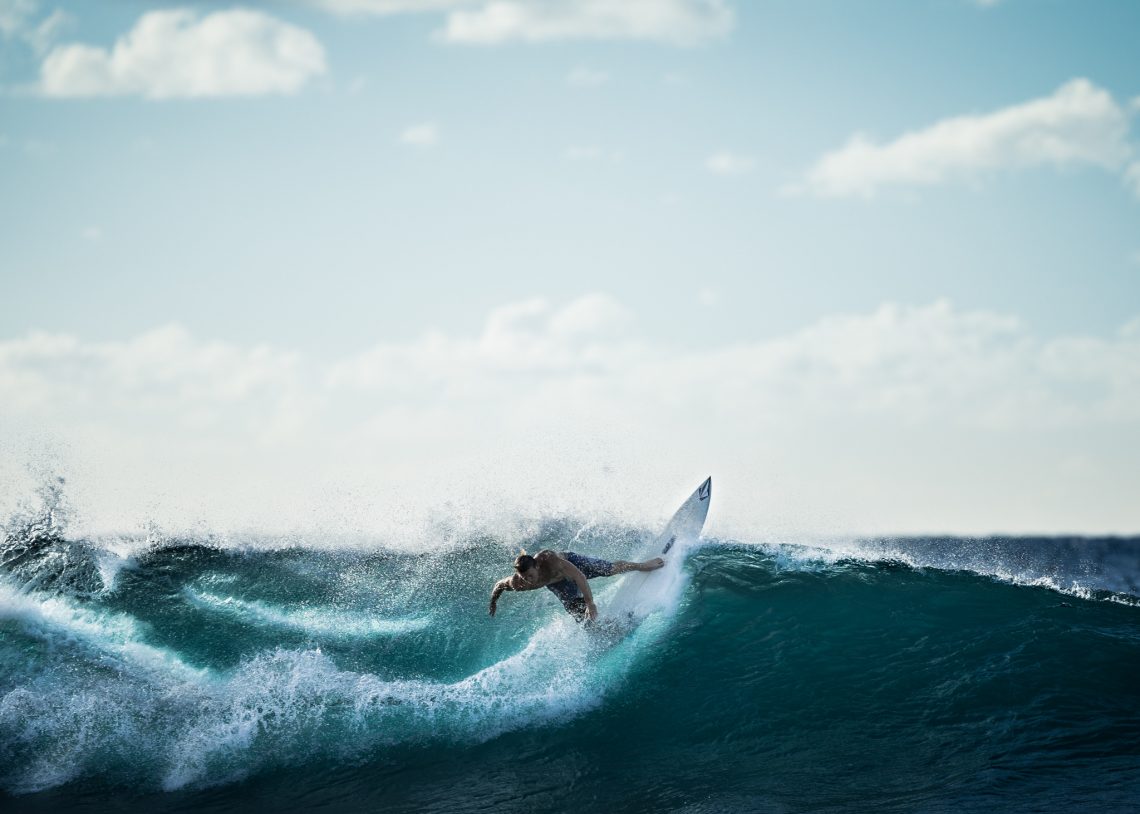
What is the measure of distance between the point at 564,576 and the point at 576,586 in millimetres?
248

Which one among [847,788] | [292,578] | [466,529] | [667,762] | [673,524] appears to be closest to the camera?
[847,788]

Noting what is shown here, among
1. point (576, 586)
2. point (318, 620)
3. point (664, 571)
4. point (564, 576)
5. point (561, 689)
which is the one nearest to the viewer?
point (561, 689)

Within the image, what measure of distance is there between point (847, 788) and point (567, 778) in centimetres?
203

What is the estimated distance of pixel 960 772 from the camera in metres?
5.97

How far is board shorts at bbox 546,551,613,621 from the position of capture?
7473mm

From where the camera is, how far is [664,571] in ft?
28.4

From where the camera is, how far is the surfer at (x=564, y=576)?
7047 mm

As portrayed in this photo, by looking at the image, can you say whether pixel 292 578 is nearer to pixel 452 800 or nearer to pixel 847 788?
pixel 452 800

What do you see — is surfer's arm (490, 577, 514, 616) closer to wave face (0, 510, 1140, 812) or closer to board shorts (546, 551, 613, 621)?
board shorts (546, 551, 613, 621)

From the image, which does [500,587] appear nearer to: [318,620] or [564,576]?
[564,576]

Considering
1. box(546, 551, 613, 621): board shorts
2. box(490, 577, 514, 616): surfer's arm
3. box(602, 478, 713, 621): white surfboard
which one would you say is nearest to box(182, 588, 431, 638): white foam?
box(490, 577, 514, 616): surfer's arm

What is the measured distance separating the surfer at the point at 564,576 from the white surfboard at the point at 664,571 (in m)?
0.49

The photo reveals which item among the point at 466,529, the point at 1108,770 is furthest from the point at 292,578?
the point at 1108,770

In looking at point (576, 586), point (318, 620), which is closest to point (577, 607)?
point (576, 586)
